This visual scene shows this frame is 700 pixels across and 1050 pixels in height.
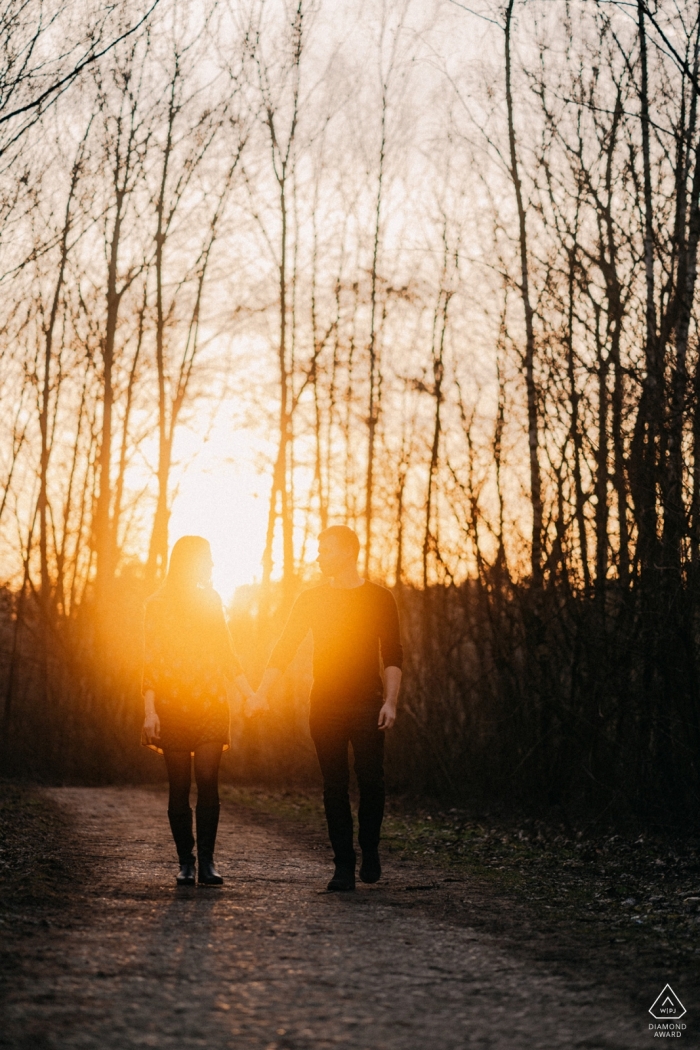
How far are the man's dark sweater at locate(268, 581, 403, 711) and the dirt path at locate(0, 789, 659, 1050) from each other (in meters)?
1.12

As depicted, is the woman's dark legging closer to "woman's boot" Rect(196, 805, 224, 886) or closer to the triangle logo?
→ "woman's boot" Rect(196, 805, 224, 886)

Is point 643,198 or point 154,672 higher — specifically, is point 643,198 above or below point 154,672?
above

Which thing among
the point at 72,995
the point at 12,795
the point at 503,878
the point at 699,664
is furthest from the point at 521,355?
the point at 72,995

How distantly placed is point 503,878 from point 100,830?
416 cm

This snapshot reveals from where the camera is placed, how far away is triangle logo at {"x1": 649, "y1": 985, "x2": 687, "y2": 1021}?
143 inches

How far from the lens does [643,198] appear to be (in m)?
10.5

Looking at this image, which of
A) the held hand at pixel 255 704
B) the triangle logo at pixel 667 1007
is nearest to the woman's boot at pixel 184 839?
the held hand at pixel 255 704

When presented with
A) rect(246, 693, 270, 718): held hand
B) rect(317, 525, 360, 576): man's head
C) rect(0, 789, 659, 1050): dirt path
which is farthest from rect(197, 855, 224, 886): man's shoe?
rect(317, 525, 360, 576): man's head

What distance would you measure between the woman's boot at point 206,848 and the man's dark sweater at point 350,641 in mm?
872

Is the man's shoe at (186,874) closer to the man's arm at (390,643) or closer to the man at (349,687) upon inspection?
the man at (349,687)

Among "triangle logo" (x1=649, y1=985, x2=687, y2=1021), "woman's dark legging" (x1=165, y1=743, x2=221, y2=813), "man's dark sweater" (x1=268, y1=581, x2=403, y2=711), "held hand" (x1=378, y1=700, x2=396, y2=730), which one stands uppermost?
"man's dark sweater" (x1=268, y1=581, x2=403, y2=711)

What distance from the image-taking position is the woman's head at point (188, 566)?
659 cm

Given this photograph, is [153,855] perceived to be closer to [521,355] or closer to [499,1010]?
[499,1010]

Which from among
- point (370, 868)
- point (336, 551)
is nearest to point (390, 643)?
point (336, 551)
